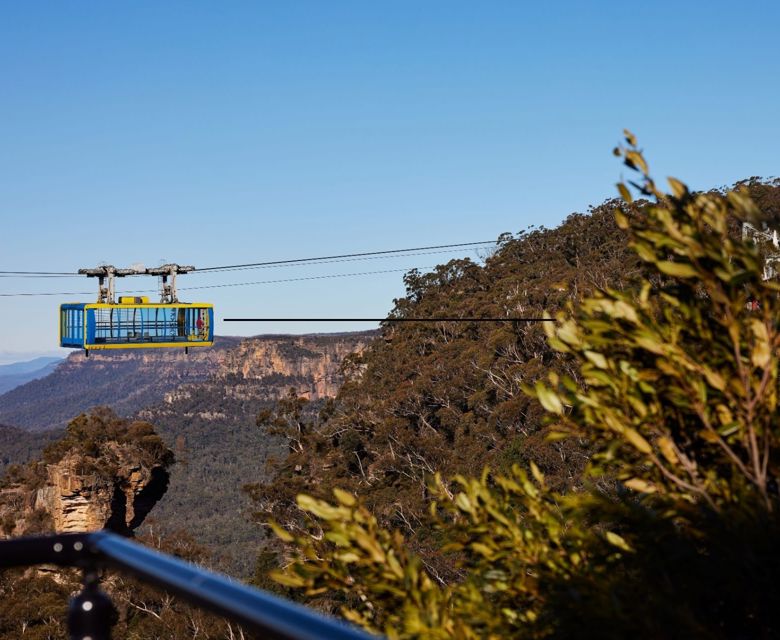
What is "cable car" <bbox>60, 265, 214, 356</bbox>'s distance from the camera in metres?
25.2

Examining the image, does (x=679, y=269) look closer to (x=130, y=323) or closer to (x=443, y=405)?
(x=130, y=323)

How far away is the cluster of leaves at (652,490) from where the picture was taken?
1854 mm

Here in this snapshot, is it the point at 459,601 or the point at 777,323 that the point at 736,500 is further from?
the point at 459,601

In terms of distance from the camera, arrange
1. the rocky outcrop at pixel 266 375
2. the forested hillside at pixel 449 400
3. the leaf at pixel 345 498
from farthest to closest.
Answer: the rocky outcrop at pixel 266 375
the forested hillside at pixel 449 400
the leaf at pixel 345 498

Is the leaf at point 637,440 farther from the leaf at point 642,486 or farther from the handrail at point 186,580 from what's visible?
the handrail at point 186,580

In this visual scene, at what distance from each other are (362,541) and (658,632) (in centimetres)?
68

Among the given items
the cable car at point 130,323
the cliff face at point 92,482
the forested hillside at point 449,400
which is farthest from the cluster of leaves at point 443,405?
the cable car at point 130,323

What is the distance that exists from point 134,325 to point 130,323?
11 cm

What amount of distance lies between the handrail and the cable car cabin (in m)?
23.6

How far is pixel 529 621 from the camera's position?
7.07 ft

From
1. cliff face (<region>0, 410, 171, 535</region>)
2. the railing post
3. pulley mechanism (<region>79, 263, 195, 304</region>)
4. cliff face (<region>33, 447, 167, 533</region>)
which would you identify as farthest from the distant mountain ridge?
the railing post

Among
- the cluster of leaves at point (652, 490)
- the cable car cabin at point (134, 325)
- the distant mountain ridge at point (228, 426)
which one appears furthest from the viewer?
the distant mountain ridge at point (228, 426)

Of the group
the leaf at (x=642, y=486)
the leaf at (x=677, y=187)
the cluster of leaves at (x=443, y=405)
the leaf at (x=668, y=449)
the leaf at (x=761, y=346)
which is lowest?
the cluster of leaves at (x=443, y=405)

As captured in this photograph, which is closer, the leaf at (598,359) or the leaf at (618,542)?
the leaf at (618,542)
